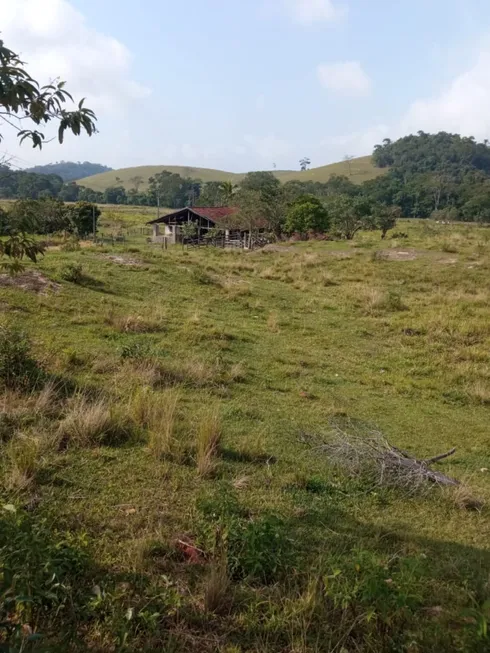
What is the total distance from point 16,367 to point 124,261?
38.4ft

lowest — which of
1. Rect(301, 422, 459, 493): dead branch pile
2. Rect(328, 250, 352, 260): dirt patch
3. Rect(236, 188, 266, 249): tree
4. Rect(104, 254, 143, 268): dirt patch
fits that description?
Rect(301, 422, 459, 493): dead branch pile

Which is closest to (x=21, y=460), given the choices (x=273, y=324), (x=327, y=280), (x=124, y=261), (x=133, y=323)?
(x=133, y=323)

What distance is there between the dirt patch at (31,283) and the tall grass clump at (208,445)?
752cm

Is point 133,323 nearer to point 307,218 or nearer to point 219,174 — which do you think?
point 307,218

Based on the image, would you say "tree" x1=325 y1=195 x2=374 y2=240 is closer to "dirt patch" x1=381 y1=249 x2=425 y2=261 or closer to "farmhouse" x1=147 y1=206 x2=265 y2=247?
"farmhouse" x1=147 y1=206 x2=265 y2=247

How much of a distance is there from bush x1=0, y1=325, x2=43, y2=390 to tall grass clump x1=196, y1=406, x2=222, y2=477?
2.29 m

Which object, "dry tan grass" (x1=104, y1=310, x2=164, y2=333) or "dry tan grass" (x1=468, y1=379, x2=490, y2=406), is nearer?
"dry tan grass" (x1=468, y1=379, x2=490, y2=406)

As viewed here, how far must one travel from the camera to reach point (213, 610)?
2881 mm

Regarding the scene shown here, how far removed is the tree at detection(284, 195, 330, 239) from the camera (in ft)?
133

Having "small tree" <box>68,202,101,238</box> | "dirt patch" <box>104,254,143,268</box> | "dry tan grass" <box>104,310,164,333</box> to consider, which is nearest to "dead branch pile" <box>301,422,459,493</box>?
"dry tan grass" <box>104,310,164,333</box>

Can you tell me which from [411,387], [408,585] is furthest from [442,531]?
[411,387]

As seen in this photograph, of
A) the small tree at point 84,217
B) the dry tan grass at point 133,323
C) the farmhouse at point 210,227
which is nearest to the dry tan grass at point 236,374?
the dry tan grass at point 133,323

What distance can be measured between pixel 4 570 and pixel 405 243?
2840cm

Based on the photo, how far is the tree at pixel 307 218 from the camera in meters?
40.5
